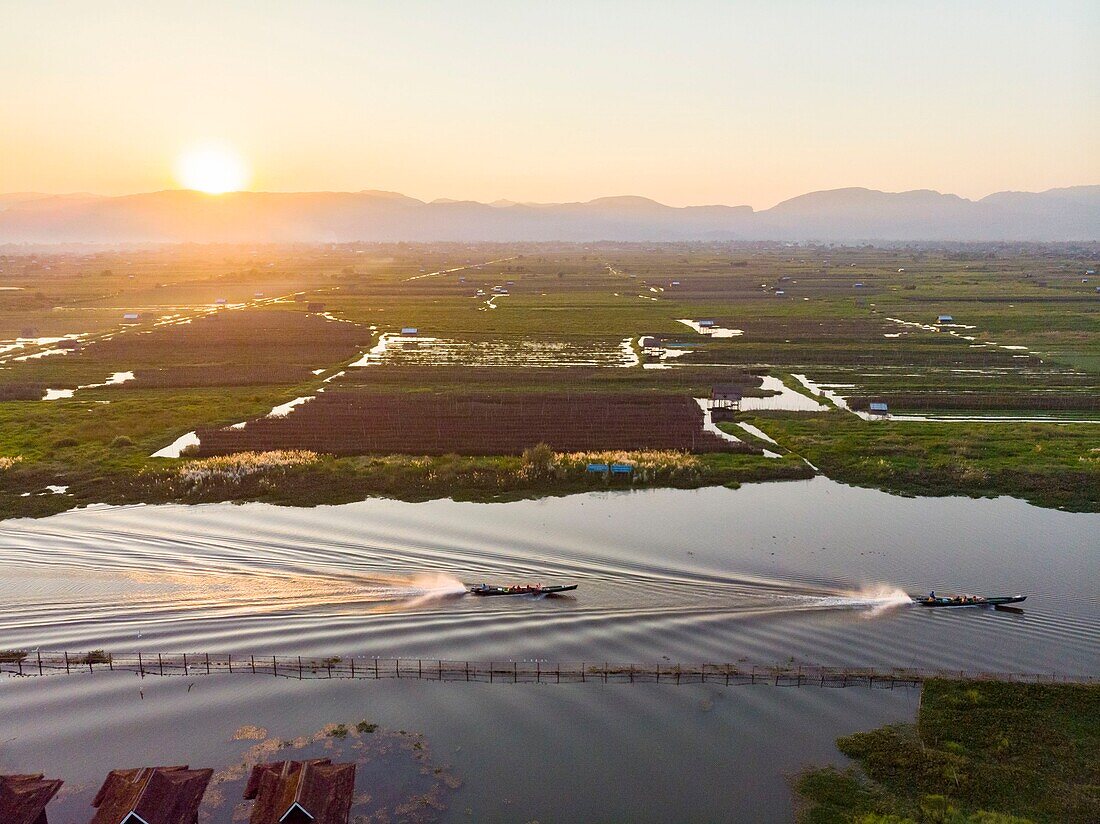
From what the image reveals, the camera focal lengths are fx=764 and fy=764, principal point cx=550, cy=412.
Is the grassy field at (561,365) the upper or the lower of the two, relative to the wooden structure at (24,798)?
upper

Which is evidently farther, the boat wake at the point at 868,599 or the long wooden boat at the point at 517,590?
the long wooden boat at the point at 517,590

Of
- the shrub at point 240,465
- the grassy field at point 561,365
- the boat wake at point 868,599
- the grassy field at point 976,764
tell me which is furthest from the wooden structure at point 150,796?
the shrub at point 240,465

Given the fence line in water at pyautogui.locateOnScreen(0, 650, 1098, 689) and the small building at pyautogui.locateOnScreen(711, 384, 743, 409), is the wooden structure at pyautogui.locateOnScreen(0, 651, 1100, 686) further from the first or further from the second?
the small building at pyautogui.locateOnScreen(711, 384, 743, 409)

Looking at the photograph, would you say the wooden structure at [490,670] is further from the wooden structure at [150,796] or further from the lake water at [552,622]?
the wooden structure at [150,796]

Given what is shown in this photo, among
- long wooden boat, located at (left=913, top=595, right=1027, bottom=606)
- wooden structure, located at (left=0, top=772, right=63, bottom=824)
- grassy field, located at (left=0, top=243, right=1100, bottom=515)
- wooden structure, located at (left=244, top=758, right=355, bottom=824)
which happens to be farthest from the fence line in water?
grassy field, located at (left=0, top=243, right=1100, bottom=515)

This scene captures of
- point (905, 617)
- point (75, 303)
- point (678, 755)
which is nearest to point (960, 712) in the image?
point (905, 617)
